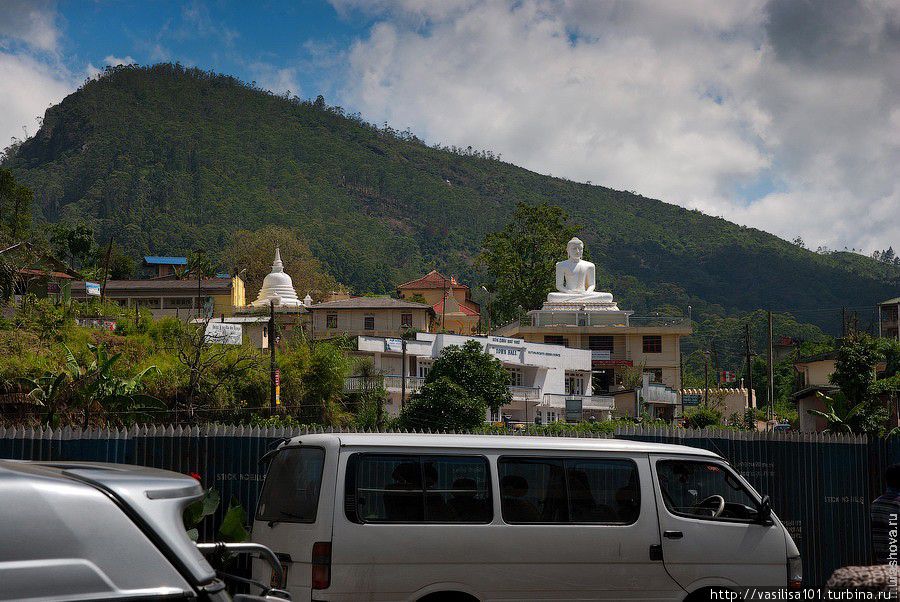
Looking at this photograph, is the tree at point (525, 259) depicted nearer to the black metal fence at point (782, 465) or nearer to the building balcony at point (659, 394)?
the building balcony at point (659, 394)

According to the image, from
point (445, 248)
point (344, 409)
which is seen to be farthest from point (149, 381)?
point (445, 248)

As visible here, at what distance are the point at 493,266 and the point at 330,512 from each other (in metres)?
68.5

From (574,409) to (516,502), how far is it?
45.7 m

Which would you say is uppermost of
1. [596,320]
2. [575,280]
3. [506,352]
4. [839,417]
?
[575,280]

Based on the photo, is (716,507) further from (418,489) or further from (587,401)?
(587,401)

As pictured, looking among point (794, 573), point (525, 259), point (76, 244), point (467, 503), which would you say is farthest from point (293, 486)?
point (76, 244)

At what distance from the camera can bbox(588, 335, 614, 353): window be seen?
221ft

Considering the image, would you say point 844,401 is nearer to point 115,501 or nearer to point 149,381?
point 149,381

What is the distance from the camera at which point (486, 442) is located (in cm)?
830

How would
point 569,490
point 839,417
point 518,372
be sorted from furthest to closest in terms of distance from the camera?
point 518,372
point 839,417
point 569,490

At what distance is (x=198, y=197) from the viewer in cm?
18538

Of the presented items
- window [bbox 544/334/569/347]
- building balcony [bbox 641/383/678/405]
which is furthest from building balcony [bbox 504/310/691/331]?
building balcony [bbox 641/383/678/405]

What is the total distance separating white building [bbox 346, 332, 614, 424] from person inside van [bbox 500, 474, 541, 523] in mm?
39838

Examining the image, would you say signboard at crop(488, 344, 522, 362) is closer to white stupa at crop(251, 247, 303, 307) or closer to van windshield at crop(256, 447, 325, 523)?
white stupa at crop(251, 247, 303, 307)
